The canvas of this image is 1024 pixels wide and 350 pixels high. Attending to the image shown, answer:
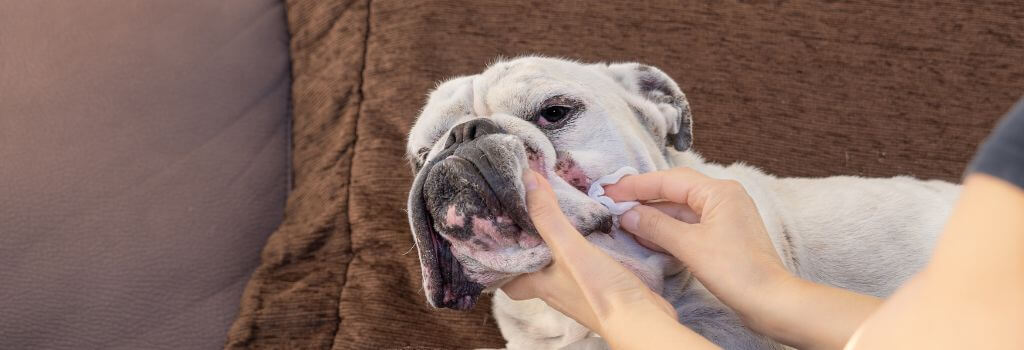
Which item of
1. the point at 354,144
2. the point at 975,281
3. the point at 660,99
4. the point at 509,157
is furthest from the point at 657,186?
the point at 354,144

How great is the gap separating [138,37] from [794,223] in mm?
2059

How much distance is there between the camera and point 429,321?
2.24 metres

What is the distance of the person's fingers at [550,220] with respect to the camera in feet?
4.31

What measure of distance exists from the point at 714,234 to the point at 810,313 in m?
0.21

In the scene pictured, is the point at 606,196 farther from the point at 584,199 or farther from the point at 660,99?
the point at 660,99

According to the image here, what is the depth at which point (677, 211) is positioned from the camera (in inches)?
62.9

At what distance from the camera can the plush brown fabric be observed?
2.30m

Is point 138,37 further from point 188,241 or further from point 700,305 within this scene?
point 700,305

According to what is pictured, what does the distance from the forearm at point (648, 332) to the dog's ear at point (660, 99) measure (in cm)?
62

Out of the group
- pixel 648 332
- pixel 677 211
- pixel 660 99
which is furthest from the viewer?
pixel 660 99

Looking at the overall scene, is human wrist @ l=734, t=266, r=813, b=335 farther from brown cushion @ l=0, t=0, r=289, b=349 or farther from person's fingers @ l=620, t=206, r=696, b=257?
brown cushion @ l=0, t=0, r=289, b=349

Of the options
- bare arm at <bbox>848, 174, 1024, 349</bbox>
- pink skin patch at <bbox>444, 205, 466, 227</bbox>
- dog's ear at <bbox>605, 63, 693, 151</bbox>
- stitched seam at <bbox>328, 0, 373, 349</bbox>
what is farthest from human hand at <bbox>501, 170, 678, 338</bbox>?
stitched seam at <bbox>328, 0, 373, 349</bbox>

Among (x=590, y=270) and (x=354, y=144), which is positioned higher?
(x=590, y=270)

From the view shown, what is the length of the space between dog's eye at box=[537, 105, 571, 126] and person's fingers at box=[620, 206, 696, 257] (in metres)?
0.24
